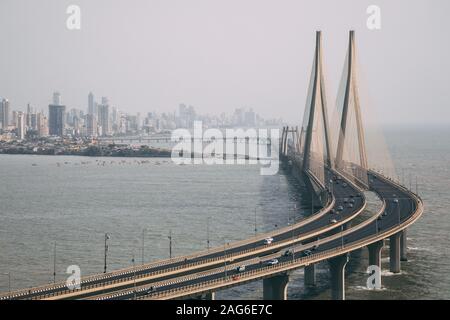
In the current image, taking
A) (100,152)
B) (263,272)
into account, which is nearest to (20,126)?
(100,152)

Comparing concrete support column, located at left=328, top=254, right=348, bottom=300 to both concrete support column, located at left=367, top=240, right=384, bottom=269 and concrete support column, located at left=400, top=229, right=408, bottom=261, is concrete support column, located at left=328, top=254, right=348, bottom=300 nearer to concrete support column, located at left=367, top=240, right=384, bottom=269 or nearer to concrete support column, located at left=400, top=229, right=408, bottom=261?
concrete support column, located at left=367, top=240, right=384, bottom=269

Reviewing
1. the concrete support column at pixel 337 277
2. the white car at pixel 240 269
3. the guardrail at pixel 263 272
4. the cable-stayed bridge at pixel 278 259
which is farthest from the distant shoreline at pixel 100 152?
the white car at pixel 240 269

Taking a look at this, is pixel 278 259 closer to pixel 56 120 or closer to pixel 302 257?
pixel 302 257

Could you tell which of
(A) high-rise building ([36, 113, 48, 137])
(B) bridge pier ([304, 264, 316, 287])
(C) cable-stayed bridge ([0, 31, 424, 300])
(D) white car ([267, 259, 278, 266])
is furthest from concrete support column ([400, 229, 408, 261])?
(A) high-rise building ([36, 113, 48, 137])

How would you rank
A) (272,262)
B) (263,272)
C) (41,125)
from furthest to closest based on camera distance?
(41,125) → (272,262) → (263,272)
